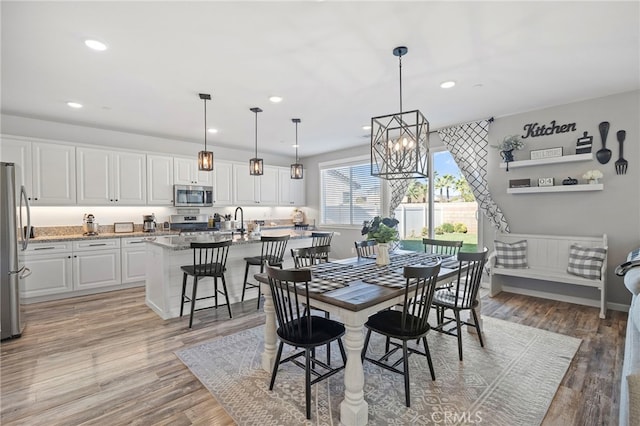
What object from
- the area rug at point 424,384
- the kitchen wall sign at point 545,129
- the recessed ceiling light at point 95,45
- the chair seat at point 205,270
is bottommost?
the area rug at point 424,384

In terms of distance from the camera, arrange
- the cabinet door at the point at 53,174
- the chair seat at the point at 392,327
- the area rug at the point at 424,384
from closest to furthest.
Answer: the area rug at the point at 424,384, the chair seat at the point at 392,327, the cabinet door at the point at 53,174

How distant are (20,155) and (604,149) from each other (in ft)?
25.8

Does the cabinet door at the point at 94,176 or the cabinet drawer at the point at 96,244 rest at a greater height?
the cabinet door at the point at 94,176

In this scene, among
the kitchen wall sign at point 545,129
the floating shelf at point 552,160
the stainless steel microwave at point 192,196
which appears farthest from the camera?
the stainless steel microwave at point 192,196

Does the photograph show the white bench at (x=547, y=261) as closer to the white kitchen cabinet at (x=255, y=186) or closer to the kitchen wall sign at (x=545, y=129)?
the kitchen wall sign at (x=545, y=129)

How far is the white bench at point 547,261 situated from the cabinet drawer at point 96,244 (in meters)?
5.84

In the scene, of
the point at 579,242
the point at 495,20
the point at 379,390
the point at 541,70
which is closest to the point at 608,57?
the point at 541,70

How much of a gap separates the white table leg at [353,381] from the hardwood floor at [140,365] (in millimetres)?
804

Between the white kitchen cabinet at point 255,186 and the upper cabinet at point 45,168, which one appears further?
the white kitchen cabinet at point 255,186

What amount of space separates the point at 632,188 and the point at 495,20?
317cm

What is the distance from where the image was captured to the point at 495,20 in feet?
7.66

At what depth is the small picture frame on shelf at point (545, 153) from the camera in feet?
13.9

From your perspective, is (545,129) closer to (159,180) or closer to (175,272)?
(175,272)

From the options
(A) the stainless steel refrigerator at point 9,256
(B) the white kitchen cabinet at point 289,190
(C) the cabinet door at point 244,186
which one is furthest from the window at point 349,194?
(A) the stainless steel refrigerator at point 9,256
